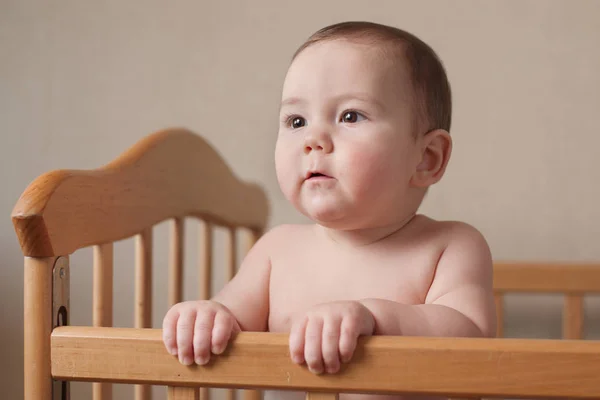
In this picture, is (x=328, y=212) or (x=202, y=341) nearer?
(x=202, y=341)

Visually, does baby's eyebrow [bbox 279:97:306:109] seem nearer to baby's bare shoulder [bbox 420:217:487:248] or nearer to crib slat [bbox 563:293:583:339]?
baby's bare shoulder [bbox 420:217:487:248]

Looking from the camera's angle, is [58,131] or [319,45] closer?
[319,45]

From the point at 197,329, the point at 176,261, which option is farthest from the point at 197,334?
the point at 176,261

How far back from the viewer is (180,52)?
1.55 metres

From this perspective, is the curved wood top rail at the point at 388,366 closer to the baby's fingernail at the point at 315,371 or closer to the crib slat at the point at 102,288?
the baby's fingernail at the point at 315,371

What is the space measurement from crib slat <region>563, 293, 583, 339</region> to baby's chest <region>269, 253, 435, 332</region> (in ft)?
2.08

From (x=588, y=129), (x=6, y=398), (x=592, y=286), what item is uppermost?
(x=588, y=129)

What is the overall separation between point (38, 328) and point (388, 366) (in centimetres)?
33

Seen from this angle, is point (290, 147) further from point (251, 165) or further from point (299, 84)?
point (251, 165)

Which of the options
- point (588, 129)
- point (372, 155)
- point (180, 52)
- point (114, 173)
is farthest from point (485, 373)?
point (180, 52)

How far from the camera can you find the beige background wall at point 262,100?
4.79ft

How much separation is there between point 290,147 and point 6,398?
3.72 ft

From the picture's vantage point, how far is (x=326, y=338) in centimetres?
61

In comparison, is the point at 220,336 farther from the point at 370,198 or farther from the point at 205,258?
the point at 205,258
